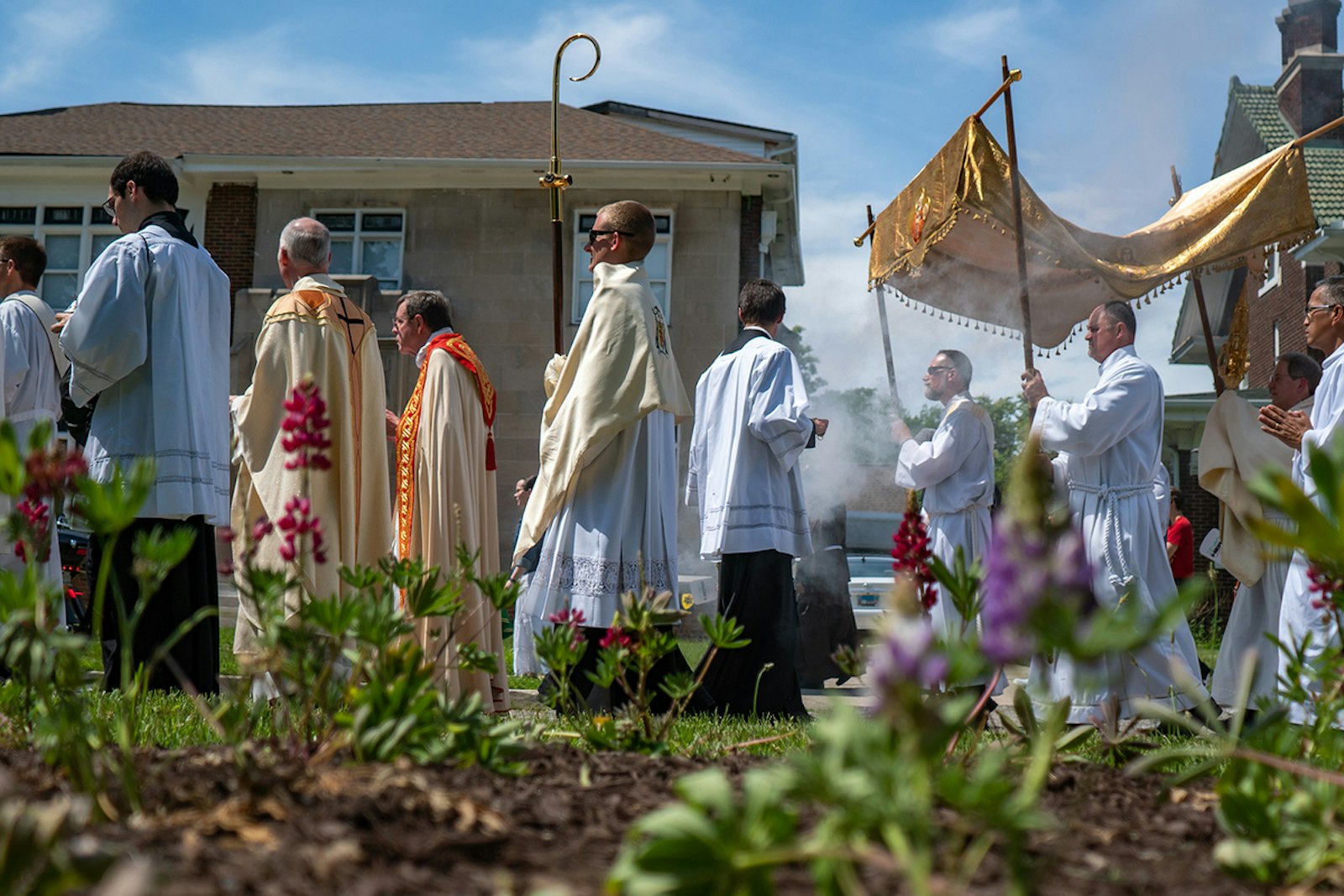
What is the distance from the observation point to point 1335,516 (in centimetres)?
150

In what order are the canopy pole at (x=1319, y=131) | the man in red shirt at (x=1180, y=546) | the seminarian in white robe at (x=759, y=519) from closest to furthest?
the canopy pole at (x=1319, y=131), the seminarian in white robe at (x=759, y=519), the man in red shirt at (x=1180, y=546)

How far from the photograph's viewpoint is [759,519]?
6.73 meters

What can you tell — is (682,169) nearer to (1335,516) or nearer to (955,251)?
(955,251)

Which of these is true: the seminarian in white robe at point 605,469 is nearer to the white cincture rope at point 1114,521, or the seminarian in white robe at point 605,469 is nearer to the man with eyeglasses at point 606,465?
the man with eyeglasses at point 606,465

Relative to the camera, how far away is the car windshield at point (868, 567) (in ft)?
42.6

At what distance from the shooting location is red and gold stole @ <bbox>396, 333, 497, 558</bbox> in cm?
635

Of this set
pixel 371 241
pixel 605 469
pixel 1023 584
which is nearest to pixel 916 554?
pixel 1023 584

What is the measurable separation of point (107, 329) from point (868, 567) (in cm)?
901

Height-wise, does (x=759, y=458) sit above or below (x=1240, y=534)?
above

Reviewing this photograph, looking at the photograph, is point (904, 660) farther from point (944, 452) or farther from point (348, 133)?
point (348, 133)

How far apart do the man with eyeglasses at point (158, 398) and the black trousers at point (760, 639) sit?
2527mm

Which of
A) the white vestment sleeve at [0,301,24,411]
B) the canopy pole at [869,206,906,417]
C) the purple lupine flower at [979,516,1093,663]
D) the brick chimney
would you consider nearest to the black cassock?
the canopy pole at [869,206,906,417]

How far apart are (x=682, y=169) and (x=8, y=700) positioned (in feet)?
57.7

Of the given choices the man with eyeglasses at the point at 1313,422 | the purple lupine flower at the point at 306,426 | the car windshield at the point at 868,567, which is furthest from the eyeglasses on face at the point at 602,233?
the car windshield at the point at 868,567
